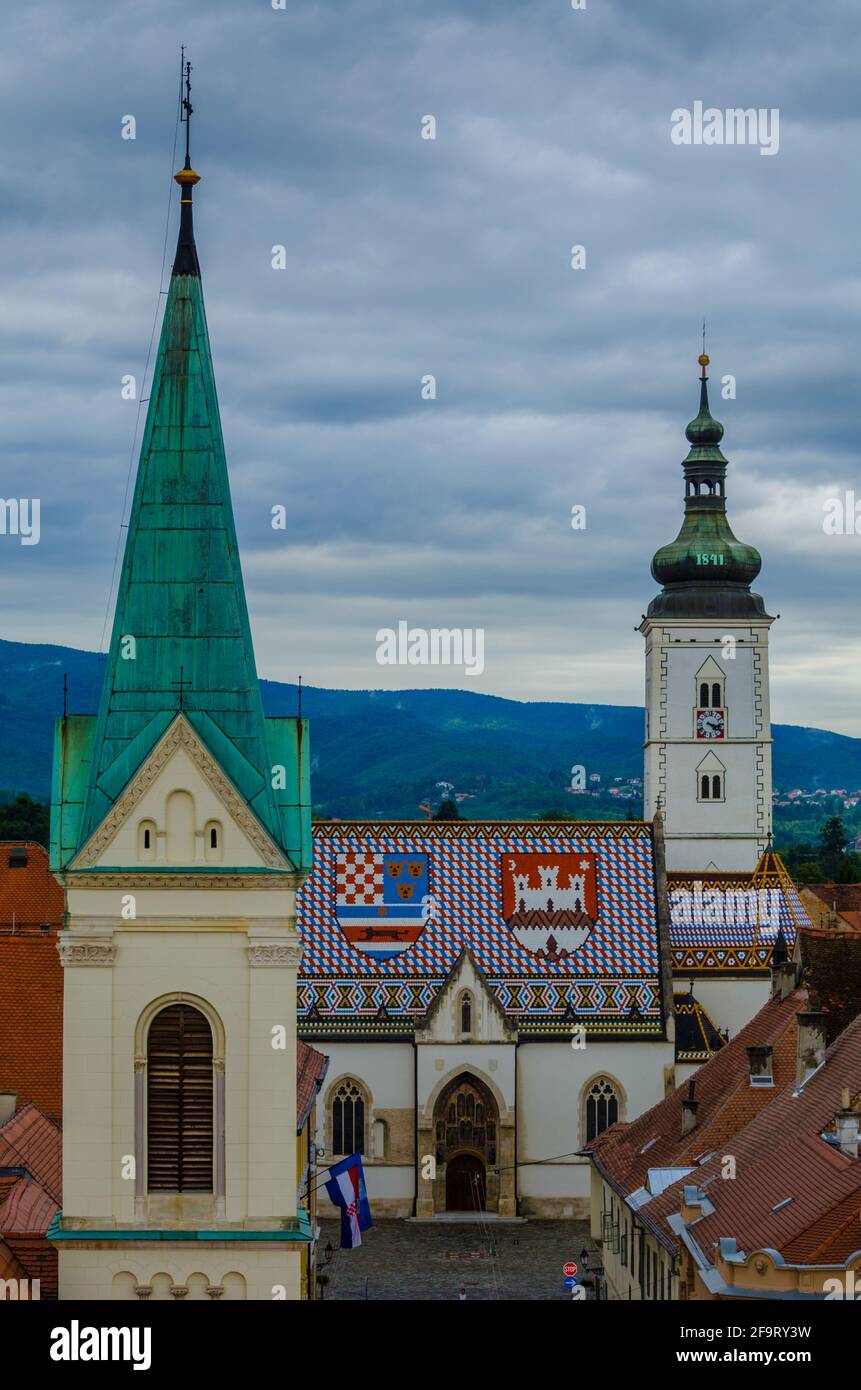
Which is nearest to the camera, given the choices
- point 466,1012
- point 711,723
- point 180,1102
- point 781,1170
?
point 180,1102

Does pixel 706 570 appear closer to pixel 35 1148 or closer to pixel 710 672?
pixel 710 672

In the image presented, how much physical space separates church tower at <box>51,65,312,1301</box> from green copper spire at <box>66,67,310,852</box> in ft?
0.16

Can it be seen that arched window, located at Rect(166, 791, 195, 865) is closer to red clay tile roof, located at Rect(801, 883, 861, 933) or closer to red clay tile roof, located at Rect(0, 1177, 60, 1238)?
red clay tile roof, located at Rect(0, 1177, 60, 1238)

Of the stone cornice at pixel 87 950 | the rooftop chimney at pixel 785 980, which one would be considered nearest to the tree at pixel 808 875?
the rooftop chimney at pixel 785 980

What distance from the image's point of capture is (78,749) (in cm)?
3800

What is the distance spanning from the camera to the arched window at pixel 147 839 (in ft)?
120

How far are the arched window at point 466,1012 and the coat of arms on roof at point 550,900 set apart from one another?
3366 millimetres

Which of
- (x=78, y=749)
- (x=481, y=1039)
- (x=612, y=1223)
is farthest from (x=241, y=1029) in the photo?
(x=481, y=1039)

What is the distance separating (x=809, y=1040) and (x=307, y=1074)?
15.3m

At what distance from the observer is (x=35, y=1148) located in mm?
46438

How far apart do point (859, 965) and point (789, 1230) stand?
20.7 m

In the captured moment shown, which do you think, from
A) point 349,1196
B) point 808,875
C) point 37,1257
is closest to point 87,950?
point 37,1257

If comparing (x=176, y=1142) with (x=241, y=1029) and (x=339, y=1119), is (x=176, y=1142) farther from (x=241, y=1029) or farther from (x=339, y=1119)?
(x=339, y=1119)

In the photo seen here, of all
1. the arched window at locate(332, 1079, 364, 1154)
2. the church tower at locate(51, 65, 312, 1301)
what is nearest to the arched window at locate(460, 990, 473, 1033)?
the arched window at locate(332, 1079, 364, 1154)
